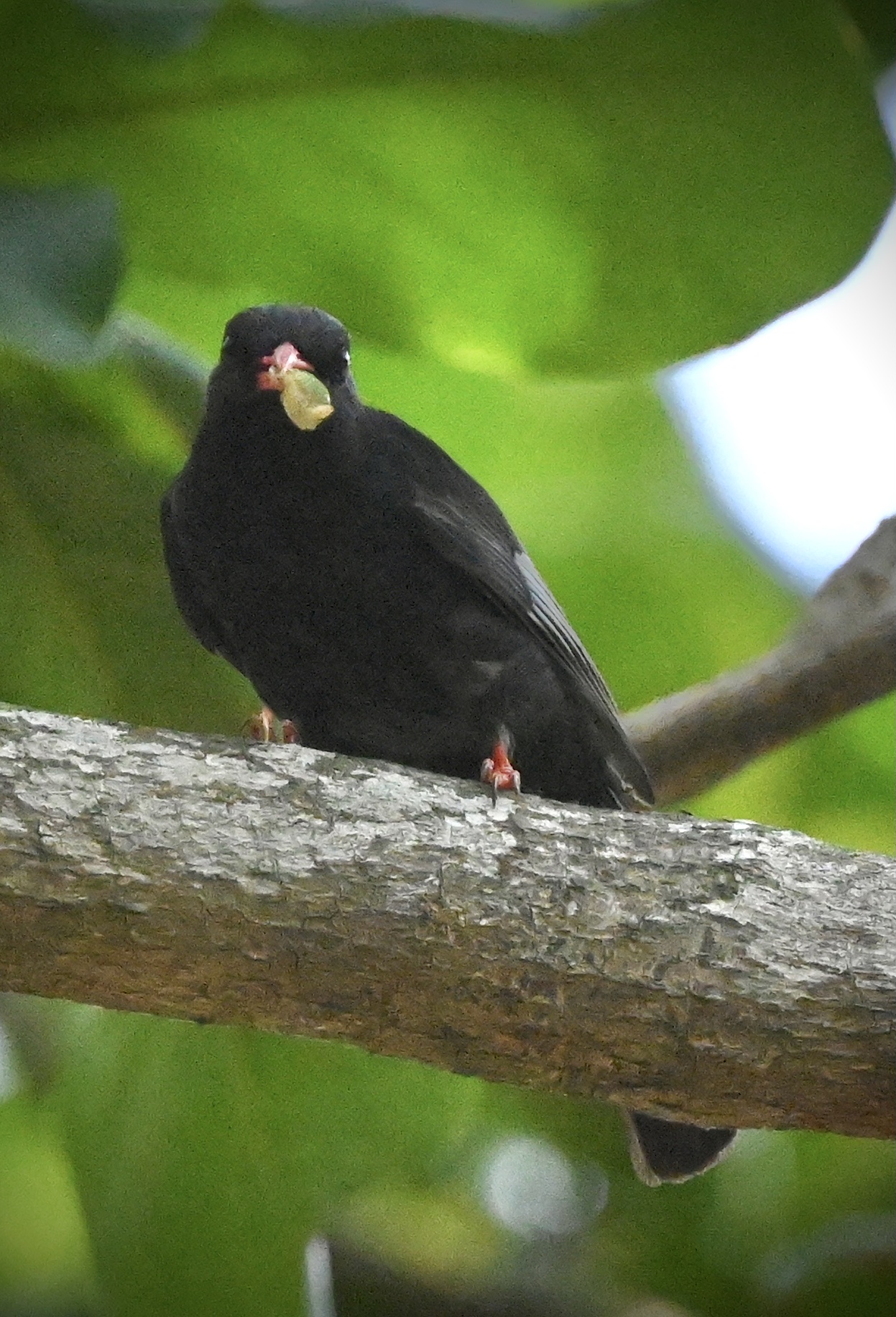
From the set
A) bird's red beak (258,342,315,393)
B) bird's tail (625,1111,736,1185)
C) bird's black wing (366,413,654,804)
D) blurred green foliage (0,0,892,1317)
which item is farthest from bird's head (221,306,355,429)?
bird's tail (625,1111,736,1185)

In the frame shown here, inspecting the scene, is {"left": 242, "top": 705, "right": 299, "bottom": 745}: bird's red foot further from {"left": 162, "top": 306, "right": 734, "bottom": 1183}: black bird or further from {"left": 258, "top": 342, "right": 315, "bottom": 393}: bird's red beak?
{"left": 258, "top": 342, "right": 315, "bottom": 393}: bird's red beak

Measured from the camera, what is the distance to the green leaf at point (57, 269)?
1.74 metres

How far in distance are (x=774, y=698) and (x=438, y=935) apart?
3.19 feet

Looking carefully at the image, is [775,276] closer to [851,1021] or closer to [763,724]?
[763,724]

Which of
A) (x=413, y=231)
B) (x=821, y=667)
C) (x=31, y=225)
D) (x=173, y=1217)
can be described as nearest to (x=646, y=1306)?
(x=173, y=1217)

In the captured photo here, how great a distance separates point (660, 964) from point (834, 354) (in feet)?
3.73

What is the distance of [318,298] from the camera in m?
1.93

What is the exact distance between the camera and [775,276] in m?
1.91

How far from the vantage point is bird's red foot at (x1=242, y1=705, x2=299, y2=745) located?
74.3 inches

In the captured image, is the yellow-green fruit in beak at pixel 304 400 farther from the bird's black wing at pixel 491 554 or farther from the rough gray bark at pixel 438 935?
the rough gray bark at pixel 438 935

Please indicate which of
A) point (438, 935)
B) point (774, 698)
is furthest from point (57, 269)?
point (774, 698)

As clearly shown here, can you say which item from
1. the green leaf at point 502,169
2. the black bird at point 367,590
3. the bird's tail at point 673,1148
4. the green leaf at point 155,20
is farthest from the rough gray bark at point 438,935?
the green leaf at point 155,20

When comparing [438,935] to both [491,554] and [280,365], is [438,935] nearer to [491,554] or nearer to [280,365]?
[491,554]

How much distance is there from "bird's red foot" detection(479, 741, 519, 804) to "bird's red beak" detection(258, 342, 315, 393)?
0.52 m
